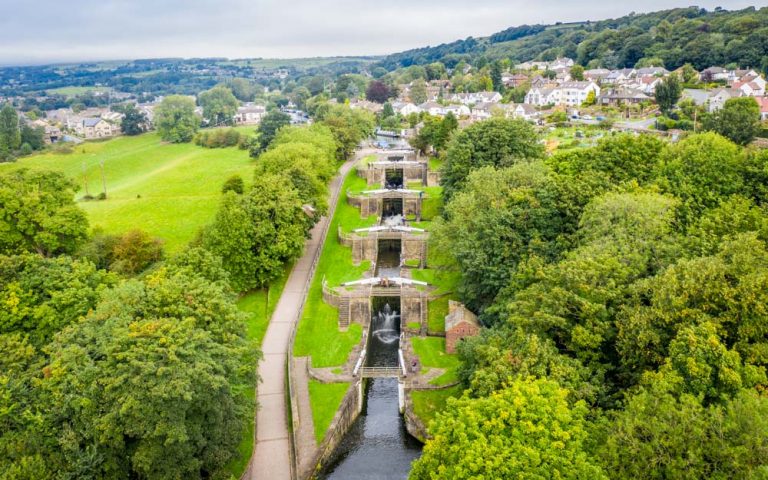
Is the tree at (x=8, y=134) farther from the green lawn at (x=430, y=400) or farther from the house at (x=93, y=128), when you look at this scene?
the green lawn at (x=430, y=400)

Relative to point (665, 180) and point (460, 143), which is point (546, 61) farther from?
point (665, 180)

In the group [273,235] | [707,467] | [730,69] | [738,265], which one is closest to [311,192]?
[273,235]

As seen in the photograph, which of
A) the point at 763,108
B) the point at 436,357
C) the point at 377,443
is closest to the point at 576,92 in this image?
the point at 763,108

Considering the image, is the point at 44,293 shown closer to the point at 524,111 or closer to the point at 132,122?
the point at 524,111

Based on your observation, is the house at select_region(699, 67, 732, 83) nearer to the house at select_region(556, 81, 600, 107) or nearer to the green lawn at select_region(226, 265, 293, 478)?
the house at select_region(556, 81, 600, 107)

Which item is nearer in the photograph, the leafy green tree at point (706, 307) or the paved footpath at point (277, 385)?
the leafy green tree at point (706, 307)

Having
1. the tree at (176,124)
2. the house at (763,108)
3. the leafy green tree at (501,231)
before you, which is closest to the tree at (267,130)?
the tree at (176,124)
